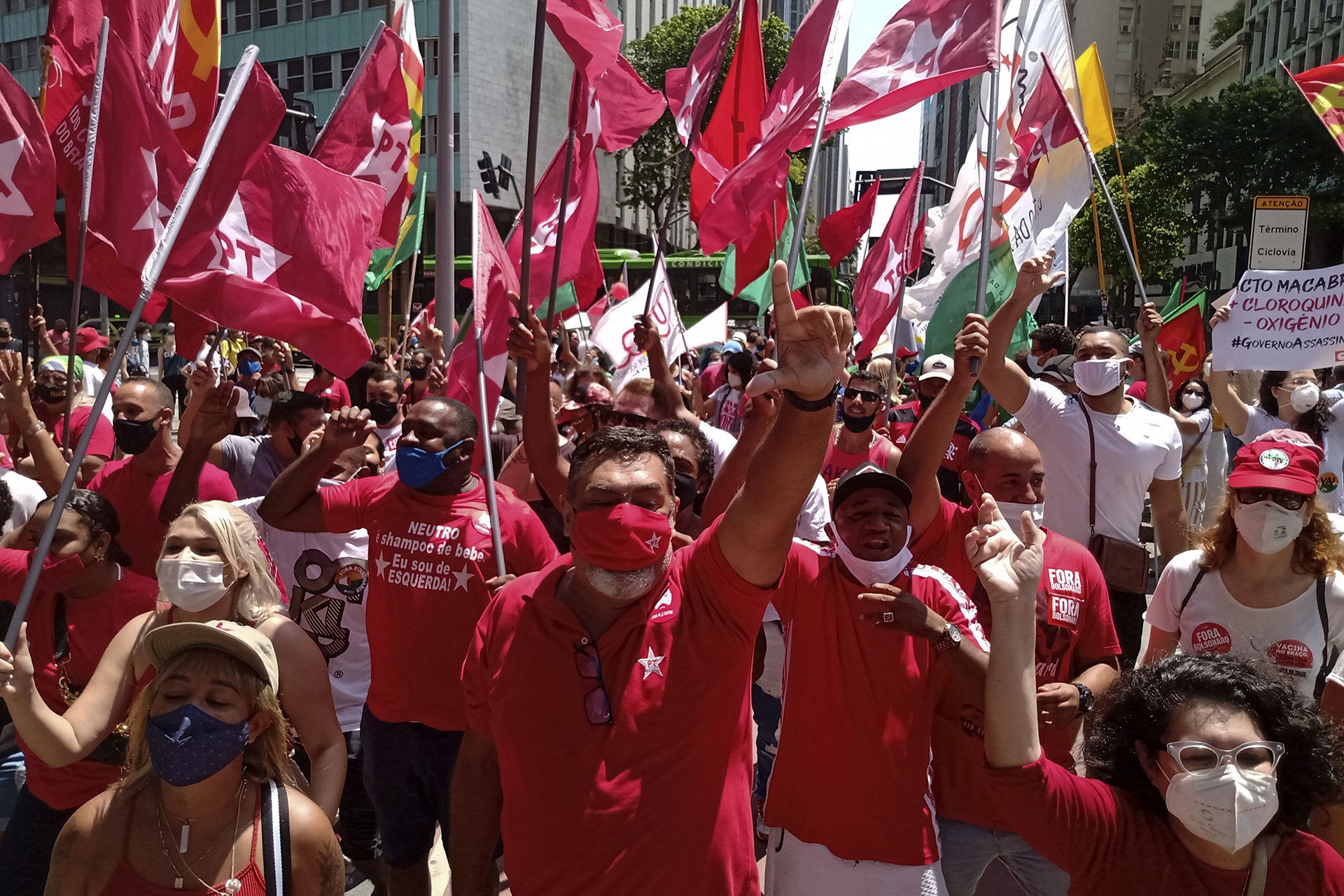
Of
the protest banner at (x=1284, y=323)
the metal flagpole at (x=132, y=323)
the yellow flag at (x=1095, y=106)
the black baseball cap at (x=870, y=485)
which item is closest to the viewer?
the metal flagpole at (x=132, y=323)

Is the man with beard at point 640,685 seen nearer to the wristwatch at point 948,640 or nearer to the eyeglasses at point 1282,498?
the wristwatch at point 948,640

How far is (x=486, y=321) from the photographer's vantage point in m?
4.48

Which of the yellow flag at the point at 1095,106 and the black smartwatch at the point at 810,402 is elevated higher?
the yellow flag at the point at 1095,106

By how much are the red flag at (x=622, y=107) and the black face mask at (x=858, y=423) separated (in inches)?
82.6

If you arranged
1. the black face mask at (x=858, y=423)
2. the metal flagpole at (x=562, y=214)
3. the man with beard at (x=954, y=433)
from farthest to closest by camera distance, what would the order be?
the man with beard at (x=954, y=433) → the black face mask at (x=858, y=423) → the metal flagpole at (x=562, y=214)

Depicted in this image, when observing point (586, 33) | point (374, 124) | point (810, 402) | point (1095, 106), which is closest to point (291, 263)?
point (586, 33)

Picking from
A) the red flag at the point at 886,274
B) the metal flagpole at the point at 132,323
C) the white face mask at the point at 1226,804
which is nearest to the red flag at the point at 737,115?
the red flag at the point at 886,274

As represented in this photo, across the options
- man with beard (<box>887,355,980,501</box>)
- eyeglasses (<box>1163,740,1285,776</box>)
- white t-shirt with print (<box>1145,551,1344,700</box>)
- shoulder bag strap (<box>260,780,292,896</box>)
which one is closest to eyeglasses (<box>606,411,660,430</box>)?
man with beard (<box>887,355,980,501</box>)

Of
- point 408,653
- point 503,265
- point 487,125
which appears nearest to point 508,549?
point 408,653

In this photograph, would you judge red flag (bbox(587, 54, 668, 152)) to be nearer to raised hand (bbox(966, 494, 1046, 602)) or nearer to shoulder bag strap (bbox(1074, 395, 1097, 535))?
shoulder bag strap (bbox(1074, 395, 1097, 535))

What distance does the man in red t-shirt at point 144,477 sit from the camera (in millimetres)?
4270

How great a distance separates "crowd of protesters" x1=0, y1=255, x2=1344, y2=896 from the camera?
2225mm

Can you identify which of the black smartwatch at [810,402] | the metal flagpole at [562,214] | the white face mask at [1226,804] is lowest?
the white face mask at [1226,804]

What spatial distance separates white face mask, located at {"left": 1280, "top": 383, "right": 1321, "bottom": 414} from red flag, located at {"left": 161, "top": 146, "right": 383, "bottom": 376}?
4.90 meters
